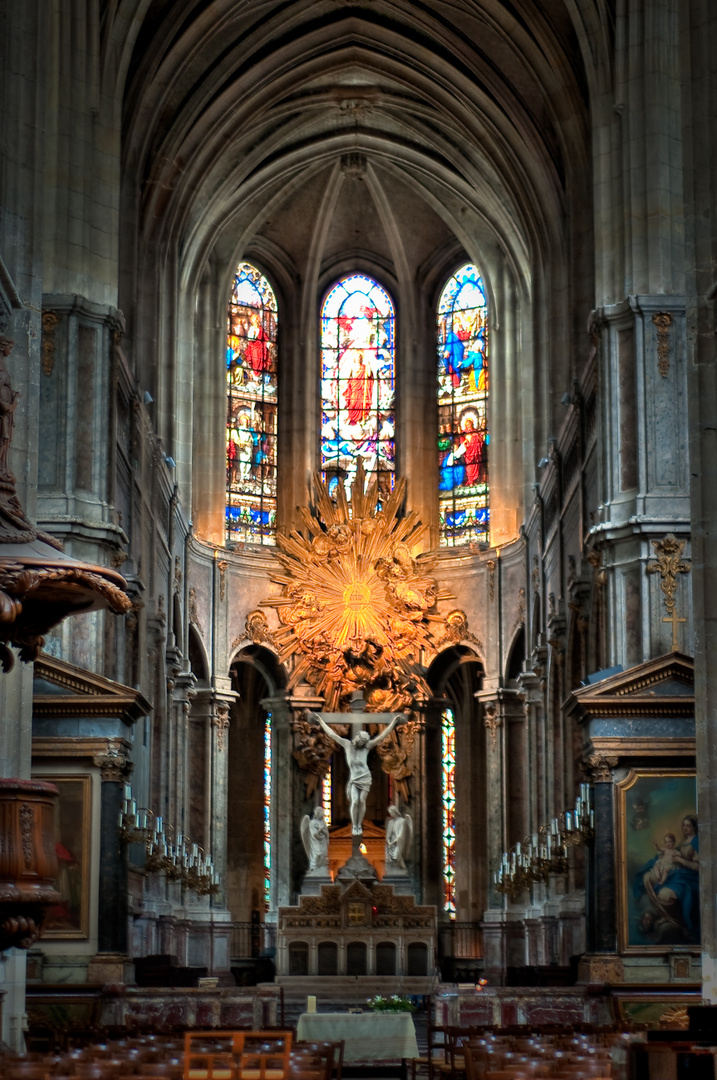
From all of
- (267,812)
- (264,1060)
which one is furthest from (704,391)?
(267,812)

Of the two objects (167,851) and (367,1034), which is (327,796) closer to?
(167,851)

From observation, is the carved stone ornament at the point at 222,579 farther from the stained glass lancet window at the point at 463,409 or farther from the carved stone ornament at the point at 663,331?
the carved stone ornament at the point at 663,331

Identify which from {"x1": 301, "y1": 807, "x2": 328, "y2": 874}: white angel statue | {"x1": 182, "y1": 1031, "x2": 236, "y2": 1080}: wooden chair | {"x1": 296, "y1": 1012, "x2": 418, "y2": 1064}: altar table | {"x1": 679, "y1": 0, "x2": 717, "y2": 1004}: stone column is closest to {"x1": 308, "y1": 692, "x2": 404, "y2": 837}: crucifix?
{"x1": 301, "y1": 807, "x2": 328, "y2": 874}: white angel statue

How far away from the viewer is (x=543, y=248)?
33.7 m

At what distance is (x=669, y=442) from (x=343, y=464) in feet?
57.1

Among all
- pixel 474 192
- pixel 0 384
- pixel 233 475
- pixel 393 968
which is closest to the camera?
pixel 0 384

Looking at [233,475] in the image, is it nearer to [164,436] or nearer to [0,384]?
[164,436]

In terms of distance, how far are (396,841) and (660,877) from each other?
558 inches

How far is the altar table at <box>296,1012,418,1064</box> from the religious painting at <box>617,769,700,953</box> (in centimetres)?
359

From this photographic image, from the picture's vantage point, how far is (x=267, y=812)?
1575 inches

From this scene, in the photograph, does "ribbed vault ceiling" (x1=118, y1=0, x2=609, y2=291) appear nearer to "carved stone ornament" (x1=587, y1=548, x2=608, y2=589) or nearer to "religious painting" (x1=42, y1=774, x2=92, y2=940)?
"carved stone ornament" (x1=587, y1=548, x2=608, y2=589)

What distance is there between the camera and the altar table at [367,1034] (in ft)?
58.9

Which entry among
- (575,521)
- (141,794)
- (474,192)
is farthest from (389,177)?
(141,794)

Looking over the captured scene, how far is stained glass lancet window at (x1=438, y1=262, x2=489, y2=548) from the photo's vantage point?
130 feet
